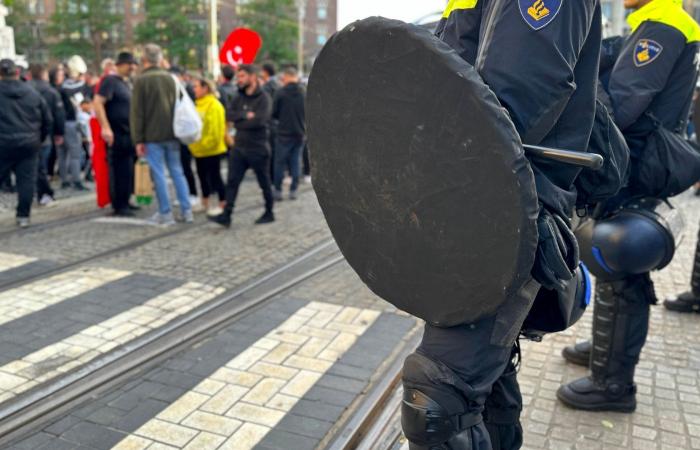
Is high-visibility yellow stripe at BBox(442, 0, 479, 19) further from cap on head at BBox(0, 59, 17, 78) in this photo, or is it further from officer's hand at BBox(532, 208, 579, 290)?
cap on head at BBox(0, 59, 17, 78)

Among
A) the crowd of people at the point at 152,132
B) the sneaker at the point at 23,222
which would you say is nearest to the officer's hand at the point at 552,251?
the crowd of people at the point at 152,132

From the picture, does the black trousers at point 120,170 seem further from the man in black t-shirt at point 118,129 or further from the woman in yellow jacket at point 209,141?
the woman in yellow jacket at point 209,141

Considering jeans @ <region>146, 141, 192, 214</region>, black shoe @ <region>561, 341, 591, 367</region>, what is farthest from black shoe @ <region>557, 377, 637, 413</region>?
jeans @ <region>146, 141, 192, 214</region>

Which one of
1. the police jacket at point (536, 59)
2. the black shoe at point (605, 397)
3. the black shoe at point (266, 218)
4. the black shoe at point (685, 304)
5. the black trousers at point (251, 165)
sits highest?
the police jacket at point (536, 59)

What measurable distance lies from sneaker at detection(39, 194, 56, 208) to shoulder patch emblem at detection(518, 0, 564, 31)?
27.9ft

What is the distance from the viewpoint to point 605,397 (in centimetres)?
335

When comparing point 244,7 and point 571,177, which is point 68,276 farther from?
point 244,7

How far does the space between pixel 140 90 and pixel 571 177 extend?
6.53m

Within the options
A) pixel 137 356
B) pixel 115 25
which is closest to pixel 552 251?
pixel 137 356

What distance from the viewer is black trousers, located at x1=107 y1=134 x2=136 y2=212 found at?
8.32 metres

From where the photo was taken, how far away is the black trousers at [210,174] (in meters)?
8.71

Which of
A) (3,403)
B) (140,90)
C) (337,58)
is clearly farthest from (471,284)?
(140,90)

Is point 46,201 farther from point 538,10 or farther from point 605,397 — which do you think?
point 538,10

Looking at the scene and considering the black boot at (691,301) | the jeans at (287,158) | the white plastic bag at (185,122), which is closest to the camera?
the black boot at (691,301)
